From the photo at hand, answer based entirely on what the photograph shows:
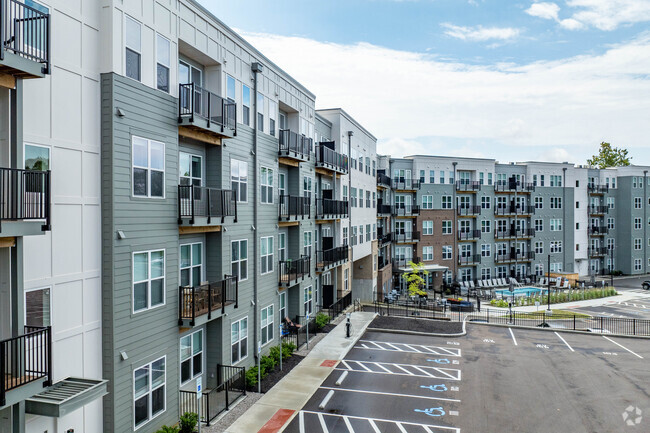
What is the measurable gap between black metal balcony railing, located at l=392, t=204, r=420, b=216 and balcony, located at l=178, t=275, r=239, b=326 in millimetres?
35090

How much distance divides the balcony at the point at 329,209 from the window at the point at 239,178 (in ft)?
32.4

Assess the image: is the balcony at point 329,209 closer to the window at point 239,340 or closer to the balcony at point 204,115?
the window at point 239,340

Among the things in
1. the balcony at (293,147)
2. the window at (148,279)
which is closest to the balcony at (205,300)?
the window at (148,279)

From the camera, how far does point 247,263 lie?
65.4ft

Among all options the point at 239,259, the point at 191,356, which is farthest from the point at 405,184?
the point at 191,356

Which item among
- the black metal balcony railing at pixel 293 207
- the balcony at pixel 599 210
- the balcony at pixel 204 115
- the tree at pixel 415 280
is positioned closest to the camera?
the balcony at pixel 204 115

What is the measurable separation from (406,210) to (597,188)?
98.4ft

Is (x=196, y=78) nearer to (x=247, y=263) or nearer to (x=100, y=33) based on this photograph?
(x=100, y=33)

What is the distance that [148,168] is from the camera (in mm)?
13336

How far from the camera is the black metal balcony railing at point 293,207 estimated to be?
23.8 meters

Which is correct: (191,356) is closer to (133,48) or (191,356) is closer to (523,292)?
(133,48)

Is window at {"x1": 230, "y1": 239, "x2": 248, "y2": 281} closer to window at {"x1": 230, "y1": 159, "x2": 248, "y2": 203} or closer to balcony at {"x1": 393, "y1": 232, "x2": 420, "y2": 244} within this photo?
window at {"x1": 230, "y1": 159, "x2": 248, "y2": 203}

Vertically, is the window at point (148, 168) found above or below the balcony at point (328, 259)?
above

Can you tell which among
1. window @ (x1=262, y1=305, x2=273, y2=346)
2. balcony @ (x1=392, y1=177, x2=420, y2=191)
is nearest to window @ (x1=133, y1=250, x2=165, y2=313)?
window @ (x1=262, y1=305, x2=273, y2=346)
